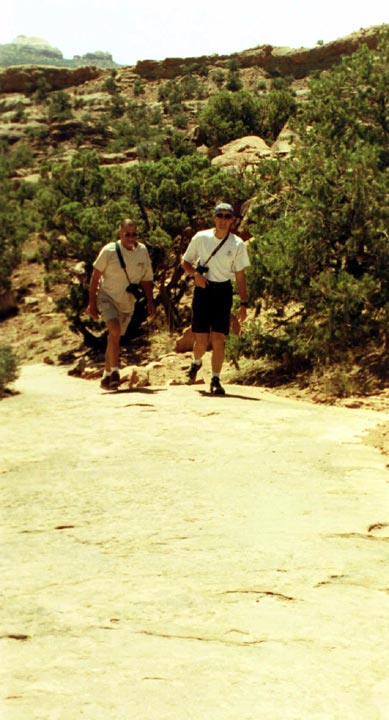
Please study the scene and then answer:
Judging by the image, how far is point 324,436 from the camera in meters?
6.64

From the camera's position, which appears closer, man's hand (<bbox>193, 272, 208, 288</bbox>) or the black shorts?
man's hand (<bbox>193, 272, 208, 288</bbox>)

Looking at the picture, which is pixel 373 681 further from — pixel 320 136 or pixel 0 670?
pixel 320 136

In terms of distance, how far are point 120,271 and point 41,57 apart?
130735 millimetres

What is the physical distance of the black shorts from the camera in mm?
8734

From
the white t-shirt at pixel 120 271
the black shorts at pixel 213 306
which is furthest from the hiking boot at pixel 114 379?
the black shorts at pixel 213 306

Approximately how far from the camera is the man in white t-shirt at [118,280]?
9195 mm

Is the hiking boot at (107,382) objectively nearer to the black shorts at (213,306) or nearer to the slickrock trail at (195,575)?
the black shorts at (213,306)

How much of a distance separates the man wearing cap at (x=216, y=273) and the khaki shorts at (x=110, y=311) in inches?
36.4

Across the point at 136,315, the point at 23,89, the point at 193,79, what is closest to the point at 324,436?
the point at 136,315

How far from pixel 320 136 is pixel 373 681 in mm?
10335

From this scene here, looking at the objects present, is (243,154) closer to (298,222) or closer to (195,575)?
(298,222)

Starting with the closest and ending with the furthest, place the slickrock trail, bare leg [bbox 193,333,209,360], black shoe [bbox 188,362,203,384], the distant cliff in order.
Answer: the slickrock trail, bare leg [bbox 193,333,209,360], black shoe [bbox 188,362,203,384], the distant cliff

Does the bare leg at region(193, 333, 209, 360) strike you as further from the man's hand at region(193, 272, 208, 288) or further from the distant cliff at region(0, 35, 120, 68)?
the distant cliff at region(0, 35, 120, 68)

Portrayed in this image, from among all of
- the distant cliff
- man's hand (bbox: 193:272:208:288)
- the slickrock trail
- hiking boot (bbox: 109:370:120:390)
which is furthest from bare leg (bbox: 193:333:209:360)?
the distant cliff
